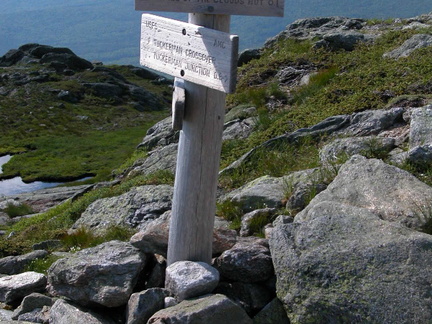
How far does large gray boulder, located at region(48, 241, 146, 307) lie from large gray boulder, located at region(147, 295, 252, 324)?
94cm

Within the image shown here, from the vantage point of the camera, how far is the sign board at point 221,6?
21.2 feet

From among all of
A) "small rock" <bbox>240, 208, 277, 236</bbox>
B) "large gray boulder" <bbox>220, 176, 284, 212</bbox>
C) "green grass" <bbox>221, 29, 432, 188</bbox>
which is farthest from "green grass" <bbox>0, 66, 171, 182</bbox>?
"small rock" <bbox>240, 208, 277, 236</bbox>

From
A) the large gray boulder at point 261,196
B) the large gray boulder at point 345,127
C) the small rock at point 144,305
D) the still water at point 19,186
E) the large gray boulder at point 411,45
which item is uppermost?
the large gray boulder at point 411,45

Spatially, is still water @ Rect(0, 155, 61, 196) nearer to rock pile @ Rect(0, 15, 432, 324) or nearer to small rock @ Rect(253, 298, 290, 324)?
rock pile @ Rect(0, 15, 432, 324)

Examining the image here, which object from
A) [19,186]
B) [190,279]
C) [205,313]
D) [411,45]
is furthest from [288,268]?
[19,186]

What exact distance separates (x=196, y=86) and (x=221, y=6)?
1.04 meters

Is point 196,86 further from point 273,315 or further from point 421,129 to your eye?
point 421,129

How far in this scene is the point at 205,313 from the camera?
641 cm

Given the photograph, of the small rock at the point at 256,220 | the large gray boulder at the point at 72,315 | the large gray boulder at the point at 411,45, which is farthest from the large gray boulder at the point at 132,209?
the large gray boulder at the point at 411,45

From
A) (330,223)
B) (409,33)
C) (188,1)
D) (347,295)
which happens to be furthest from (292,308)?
(409,33)

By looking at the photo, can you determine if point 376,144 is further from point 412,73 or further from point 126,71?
point 126,71

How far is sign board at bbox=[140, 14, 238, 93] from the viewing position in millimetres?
6215

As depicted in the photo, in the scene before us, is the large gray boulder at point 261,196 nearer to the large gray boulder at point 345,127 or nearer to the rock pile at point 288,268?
the rock pile at point 288,268

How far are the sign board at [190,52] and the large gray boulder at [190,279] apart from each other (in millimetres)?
2211
